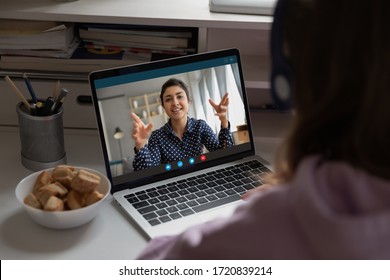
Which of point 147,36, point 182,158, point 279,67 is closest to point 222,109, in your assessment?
point 182,158

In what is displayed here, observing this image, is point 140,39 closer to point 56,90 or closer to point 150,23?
point 150,23

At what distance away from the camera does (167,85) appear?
1.28 metres

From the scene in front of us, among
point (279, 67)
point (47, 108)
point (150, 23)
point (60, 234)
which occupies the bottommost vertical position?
point (60, 234)

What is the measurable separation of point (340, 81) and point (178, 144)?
66 cm

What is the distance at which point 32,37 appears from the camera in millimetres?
1367

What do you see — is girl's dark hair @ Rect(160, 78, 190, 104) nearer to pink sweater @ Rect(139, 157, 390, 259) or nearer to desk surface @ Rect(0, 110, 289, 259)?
desk surface @ Rect(0, 110, 289, 259)

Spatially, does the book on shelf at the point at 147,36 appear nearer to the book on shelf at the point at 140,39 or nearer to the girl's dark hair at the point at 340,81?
the book on shelf at the point at 140,39

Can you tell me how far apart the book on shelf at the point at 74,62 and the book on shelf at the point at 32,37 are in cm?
3

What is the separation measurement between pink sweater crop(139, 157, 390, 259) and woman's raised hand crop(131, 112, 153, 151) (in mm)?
547

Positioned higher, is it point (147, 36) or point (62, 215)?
point (147, 36)

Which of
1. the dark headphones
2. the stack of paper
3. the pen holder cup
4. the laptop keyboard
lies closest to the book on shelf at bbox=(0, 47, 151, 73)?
the stack of paper

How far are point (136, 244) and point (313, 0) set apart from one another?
22.7 inches
